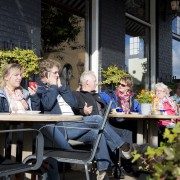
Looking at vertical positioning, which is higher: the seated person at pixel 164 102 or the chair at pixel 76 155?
the seated person at pixel 164 102

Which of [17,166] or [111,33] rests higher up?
[111,33]

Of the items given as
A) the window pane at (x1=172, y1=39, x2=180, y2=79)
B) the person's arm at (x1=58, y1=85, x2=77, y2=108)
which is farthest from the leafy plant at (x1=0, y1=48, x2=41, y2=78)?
the window pane at (x1=172, y1=39, x2=180, y2=79)

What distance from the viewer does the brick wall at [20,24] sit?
4320 millimetres

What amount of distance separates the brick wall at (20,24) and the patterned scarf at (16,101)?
1539 millimetres

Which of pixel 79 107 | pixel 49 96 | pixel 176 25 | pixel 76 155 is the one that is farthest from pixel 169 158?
pixel 176 25

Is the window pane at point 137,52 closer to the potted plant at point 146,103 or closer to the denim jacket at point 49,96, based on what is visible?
the potted plant at point 146,103

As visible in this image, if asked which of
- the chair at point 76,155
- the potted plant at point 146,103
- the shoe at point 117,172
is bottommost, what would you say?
the shoe at point 117,172

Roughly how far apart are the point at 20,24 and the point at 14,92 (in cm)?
191

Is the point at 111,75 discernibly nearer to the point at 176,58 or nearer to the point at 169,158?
the point at 176,58

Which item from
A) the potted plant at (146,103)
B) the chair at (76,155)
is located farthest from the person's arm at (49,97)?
the potted plant at (146,103)

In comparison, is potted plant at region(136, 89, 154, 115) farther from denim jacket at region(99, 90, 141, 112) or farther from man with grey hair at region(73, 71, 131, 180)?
denim jacket at region(99, 90, 141, 112)

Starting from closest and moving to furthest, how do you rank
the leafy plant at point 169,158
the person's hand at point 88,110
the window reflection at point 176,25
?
the leafy plant at point 169,158 < the person's hand at point 88,110 < the window reflection at point 176,25

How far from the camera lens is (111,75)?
5.98 meters

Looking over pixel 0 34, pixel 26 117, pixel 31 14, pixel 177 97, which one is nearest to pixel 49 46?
pixel 31 14
